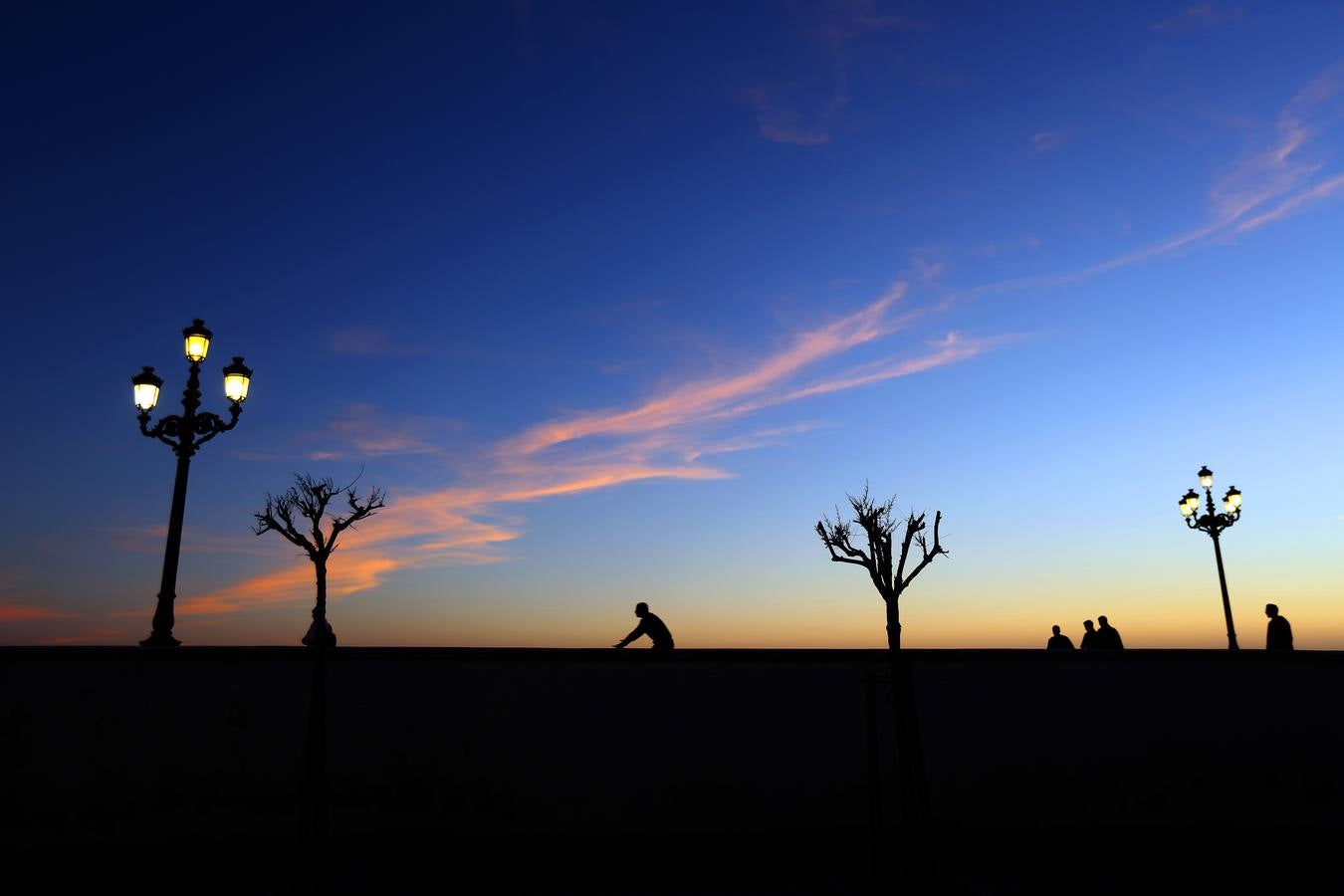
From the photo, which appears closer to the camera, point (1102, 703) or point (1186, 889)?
point (1186, 889)

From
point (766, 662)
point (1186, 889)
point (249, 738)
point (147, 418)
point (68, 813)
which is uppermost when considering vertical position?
point (147, 418)

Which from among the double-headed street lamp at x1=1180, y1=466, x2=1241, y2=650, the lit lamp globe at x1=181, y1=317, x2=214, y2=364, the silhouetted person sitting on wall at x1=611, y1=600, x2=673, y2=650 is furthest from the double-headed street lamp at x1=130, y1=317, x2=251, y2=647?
the double-headed street lamp at x1=1180, y1=466, x2=1241, y2=650

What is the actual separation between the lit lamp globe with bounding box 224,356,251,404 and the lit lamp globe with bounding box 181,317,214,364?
0.44 meters

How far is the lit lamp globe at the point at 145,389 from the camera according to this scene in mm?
13000

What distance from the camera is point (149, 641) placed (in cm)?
1119

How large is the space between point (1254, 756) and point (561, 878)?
28.8ft

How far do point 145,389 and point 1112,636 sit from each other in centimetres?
1887

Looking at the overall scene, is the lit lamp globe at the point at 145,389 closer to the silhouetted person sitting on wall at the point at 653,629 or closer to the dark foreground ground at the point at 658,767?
the dark foreground ground at the point at 658,767

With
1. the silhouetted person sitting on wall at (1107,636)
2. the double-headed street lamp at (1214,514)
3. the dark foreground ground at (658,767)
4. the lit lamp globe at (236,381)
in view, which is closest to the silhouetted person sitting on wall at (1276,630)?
the silhouetted person sitting on wall at (1107,636)

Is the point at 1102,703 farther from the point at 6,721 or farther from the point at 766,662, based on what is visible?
the point at 6,721

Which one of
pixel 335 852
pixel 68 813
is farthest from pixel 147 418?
pixel 335 852

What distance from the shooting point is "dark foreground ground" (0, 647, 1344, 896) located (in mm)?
8570

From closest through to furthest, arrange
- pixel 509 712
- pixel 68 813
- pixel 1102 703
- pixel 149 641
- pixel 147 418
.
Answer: pixel 68 813, pixel 509 712, pixel 1102 703, pixel 149 641, pixel 147 418

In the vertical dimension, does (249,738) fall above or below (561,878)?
above
